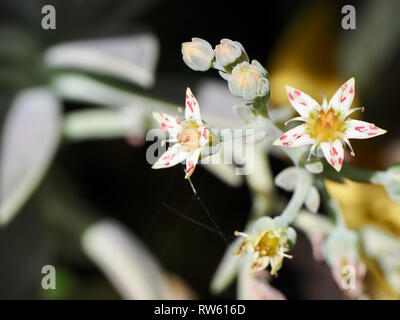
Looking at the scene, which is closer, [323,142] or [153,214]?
[323,142]

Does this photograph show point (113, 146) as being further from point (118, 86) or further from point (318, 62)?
point (318, 62)

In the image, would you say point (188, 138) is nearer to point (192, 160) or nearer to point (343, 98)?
point (192, 160)
